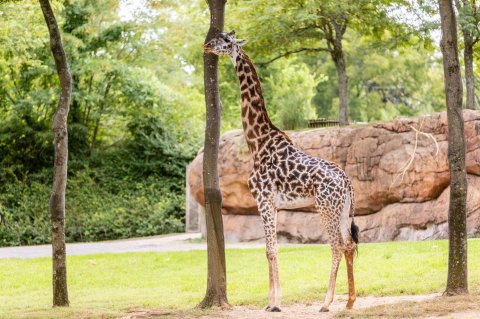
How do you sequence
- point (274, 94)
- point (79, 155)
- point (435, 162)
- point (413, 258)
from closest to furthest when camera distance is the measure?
point (413, 258), point (435, 162), point (79, 155), point (274, 94)

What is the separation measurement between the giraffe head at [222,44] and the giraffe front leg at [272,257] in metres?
2.11

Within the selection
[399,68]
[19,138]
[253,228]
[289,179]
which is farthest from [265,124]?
[399,68]

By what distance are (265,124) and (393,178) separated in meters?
7.67

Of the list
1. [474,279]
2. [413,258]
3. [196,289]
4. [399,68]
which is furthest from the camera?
[399,68]

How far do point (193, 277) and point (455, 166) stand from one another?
5.98 metres

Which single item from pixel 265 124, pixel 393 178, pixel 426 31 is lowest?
pixel 393 178

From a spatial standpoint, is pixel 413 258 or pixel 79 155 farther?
pixel 79 155

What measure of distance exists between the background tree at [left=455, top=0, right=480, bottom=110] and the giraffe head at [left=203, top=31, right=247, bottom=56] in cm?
925

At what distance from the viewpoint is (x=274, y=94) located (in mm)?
31391

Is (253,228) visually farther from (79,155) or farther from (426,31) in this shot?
(79,155)

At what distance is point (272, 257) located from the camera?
10.2 m

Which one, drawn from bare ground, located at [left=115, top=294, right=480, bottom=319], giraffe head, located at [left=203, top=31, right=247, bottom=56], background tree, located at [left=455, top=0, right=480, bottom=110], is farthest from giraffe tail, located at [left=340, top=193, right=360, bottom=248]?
background tree, located at [left=455, top=0, right=480, bottom=110]

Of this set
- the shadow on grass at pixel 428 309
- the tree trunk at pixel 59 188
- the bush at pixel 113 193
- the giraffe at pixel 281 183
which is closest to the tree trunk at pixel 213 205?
the giraffe at pixel 281 183

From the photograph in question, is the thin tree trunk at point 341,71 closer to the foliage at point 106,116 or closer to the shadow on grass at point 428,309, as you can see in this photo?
the foliage at point 106,116
